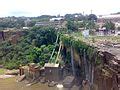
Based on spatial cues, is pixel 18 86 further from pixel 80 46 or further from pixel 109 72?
pixel 109 72

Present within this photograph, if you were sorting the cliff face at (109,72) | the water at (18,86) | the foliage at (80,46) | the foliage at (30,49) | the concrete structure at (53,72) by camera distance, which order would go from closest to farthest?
the cliff face at (109,72) < the foliage at (80,46) < the water at (18,86) < the concrete structure at (53,72) < the foliage at (30,49)

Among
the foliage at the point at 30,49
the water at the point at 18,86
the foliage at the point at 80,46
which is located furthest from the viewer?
the foliage at the point at 30,49

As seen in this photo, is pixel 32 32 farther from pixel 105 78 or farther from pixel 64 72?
pixel 105 78

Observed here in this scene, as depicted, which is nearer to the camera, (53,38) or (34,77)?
(34,77)

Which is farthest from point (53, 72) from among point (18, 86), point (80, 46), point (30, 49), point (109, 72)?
point (109, 72)

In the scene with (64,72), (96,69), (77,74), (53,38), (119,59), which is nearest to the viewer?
(119,59)

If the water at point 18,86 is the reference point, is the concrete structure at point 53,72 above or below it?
above

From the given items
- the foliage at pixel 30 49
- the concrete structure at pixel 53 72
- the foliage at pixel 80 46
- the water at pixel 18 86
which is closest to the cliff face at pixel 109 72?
the foliage at pixel 80 46

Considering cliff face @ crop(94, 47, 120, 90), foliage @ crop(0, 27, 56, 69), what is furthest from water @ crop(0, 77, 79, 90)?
cliff face @ crop(94, 47, 120, 90)

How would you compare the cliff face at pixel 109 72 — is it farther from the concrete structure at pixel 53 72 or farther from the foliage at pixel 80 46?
the concrete structure at pixel 53 72

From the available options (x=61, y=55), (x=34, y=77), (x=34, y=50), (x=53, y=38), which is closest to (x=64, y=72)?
(x=34, y=77)

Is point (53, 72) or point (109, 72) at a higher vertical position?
point (109, 72)
